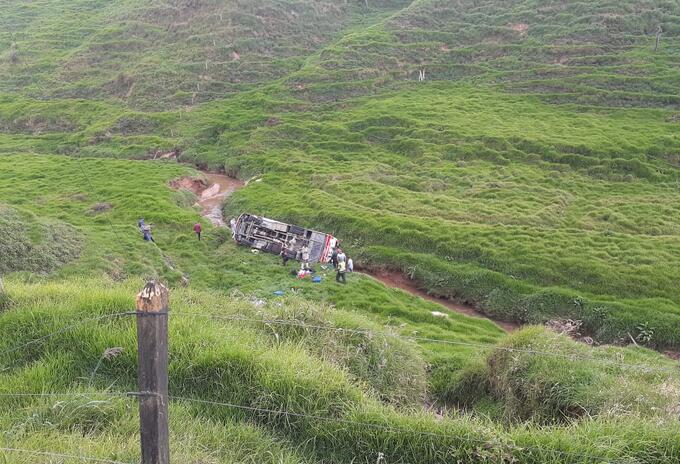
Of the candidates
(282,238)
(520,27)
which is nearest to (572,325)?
(282,238)

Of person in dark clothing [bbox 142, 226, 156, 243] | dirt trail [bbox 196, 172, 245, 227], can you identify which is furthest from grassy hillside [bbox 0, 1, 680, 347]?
person in dark clothing [bbox 142, 226, 156, 243]

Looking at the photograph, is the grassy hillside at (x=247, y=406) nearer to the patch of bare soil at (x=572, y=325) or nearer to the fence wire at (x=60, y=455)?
the fence wire at (x=60, y=455)

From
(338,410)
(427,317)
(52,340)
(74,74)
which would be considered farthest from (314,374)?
(74,74)

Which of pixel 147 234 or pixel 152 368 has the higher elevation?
pixel 152 368

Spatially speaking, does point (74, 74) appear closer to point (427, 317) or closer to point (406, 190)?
point (406, 190)

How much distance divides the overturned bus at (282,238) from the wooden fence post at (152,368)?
27.0 metres

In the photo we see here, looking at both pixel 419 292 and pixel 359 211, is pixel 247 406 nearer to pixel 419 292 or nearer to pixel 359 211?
pixel 419 292

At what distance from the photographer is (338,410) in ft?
27.5

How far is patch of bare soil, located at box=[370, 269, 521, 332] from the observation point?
2764 centimetres

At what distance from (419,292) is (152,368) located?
26.1 m

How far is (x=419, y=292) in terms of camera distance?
3069 cm

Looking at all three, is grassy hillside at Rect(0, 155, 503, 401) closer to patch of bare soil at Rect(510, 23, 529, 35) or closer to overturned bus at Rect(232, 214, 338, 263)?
overturned bus at Rect(232, 214, 338, 263)

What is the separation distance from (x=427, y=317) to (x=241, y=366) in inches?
724

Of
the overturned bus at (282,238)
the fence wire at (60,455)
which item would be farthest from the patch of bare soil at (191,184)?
the fence wire at (60,455)
